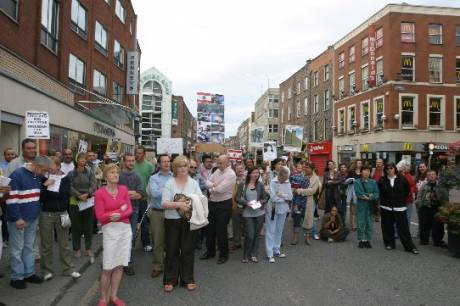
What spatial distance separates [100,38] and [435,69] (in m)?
25.0

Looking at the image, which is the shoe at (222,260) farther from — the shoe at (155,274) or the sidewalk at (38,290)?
the sidewalk at (38,290)

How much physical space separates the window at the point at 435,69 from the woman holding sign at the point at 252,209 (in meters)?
28.9

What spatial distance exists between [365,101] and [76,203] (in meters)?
31.3

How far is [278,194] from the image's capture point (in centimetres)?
809

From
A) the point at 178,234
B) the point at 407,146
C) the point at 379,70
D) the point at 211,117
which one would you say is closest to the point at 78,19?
the point at 178,234

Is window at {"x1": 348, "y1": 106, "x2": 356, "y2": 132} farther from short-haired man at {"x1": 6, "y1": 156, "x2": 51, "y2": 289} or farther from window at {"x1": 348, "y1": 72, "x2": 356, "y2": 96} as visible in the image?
short-haired man at {"x1": 6, "y1": 156, "x2": 51, "y2": 289}

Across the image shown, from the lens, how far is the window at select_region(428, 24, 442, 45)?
31.7 metres

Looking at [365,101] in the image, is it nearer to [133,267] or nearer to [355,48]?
[355,48]

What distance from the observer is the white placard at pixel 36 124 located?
27.8 ft

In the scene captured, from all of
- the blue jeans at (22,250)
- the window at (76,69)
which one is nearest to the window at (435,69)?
the window at (76,69)

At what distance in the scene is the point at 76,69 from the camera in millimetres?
21156

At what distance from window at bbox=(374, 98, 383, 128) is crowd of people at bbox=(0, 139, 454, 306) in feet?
74.9

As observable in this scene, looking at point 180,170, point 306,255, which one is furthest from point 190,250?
point 306,255

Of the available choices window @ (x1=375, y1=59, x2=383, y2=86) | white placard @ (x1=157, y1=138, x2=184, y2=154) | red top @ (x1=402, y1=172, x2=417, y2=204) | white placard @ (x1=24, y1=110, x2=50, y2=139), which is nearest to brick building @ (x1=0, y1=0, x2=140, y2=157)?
white placard @ (x1=24, y1=110, x2=50, y2=139)
